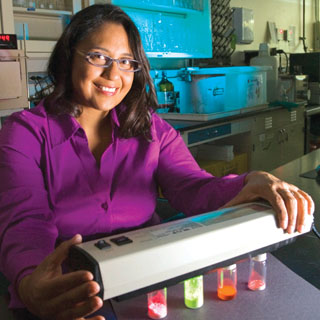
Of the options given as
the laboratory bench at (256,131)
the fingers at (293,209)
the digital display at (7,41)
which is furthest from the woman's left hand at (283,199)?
the laboratory bench at (256,131)

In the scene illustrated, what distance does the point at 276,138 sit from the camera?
4.25m

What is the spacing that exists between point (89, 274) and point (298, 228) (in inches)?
15.5

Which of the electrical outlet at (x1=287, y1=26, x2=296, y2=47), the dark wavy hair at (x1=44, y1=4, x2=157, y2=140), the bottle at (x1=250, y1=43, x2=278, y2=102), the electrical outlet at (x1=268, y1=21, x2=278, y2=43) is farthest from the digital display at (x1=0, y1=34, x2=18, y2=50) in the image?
the electrical outlet at (x1=287, y1=26, x2=296, y2=47)

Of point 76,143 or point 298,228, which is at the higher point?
point 76,143

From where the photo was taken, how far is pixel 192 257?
2.03ft

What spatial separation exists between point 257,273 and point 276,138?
3.52 m

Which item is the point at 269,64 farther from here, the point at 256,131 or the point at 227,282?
the point at 227,282

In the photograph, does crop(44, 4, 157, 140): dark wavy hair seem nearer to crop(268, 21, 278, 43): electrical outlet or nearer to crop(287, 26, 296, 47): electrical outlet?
crop(268, 21, 278, 43): electrical outlet

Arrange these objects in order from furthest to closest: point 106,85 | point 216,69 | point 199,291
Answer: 1. point 216,69
2. point 106,85
3. point 199,291

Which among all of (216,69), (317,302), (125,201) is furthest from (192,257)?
(216,69)

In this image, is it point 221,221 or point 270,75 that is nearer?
point 221,221

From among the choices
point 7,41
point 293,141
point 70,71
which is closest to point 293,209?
point 70,71

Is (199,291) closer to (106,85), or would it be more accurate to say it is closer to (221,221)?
(221,221)

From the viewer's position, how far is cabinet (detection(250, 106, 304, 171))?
3975 mm
